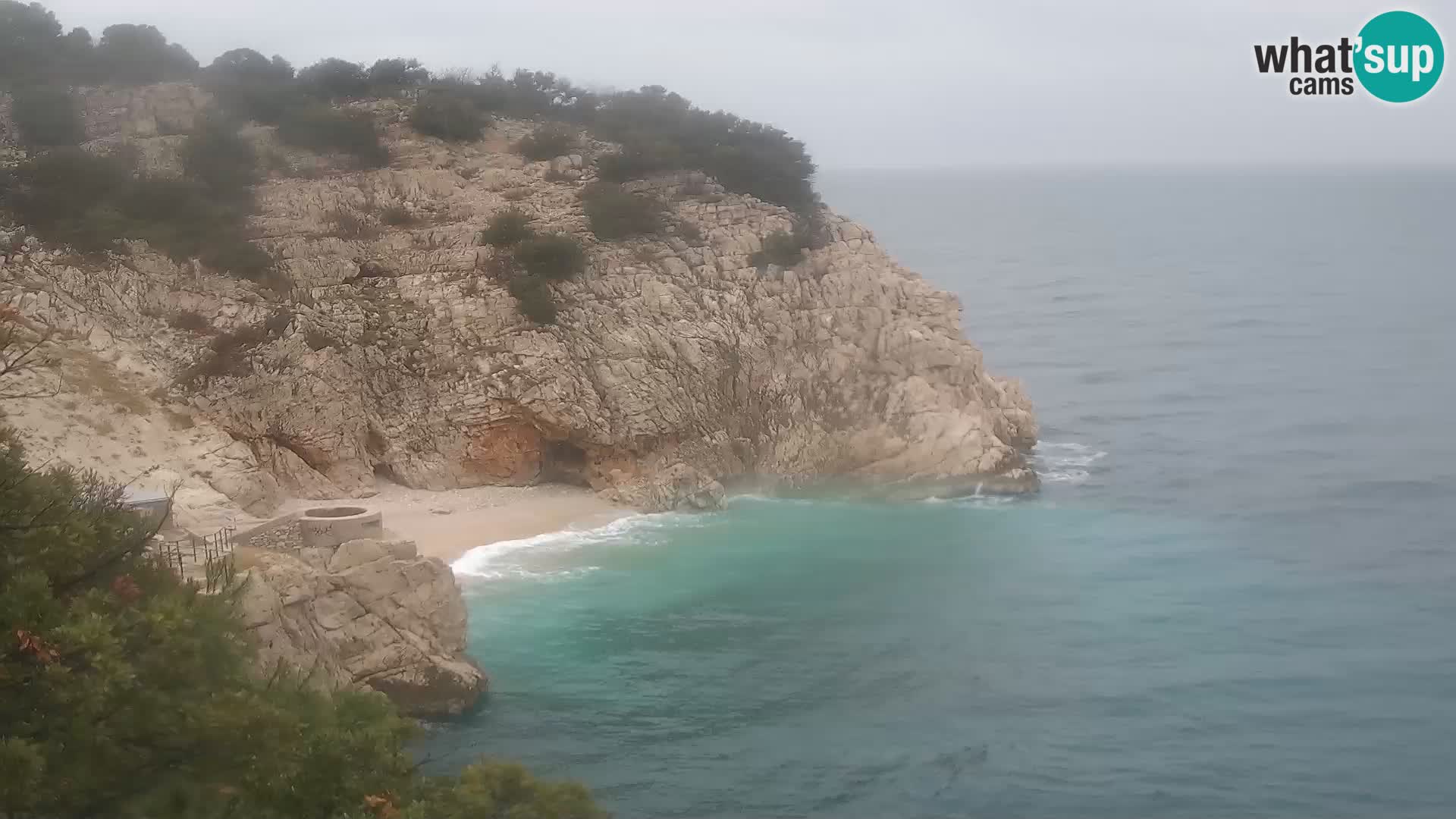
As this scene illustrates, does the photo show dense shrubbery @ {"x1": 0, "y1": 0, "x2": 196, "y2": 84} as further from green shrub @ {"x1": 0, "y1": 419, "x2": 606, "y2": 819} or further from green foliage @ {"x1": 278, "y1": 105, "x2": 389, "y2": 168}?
green shrub @ {"x1": 0, "y1": 419, "x2": 606, "y2": 819}

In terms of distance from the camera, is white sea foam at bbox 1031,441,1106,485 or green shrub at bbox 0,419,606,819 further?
white sea foam at bbox 1031,441,1106,485

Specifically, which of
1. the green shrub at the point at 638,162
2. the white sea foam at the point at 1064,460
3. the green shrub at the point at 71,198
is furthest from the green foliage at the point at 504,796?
the green shrub at the point at 638,162

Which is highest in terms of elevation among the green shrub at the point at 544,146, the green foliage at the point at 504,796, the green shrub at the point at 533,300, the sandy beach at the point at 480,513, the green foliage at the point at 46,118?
the green foliage at the point at 46,118

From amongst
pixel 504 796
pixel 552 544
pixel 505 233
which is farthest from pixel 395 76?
pixel 504 796

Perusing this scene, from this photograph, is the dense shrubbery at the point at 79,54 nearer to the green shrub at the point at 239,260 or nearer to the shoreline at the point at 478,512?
the green shrub at the point at 239,260

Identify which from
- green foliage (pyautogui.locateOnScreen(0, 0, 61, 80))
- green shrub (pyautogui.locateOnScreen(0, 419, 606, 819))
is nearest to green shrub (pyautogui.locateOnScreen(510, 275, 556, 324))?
green foliage (pyautogui.locateOnScreen(0, 0, 61, 80))

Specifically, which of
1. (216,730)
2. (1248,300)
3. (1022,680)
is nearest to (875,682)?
(1022,680)
